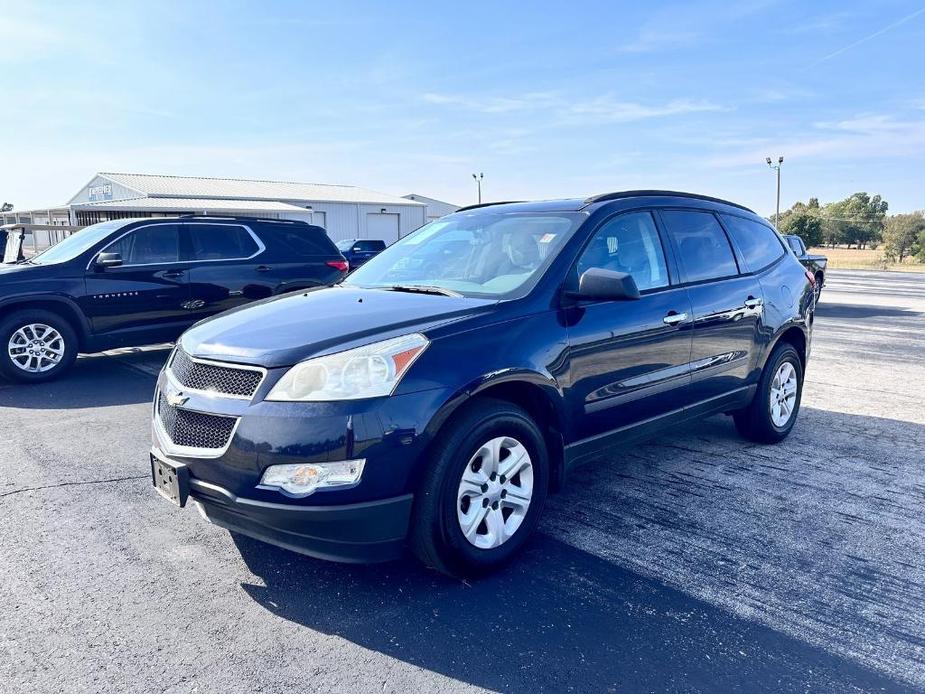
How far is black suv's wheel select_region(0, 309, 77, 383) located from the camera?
283 inches

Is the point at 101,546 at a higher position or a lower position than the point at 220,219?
lower

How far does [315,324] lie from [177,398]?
2.30 ft

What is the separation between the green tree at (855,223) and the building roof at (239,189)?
62503 millimetres

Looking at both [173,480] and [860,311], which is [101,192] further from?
[173,480]

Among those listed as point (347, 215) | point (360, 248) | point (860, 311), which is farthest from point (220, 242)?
point (347, 215)

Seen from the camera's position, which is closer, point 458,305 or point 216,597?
point 216,597

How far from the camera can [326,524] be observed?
268 centimetres

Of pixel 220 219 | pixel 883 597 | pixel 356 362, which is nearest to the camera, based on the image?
pixel 356 362

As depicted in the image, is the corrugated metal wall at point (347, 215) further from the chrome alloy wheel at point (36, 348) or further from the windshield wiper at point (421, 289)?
the windshield wiper at point (421, 289)

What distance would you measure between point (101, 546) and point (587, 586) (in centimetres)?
245

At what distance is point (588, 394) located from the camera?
11.8ft

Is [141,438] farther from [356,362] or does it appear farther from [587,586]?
[587,586]

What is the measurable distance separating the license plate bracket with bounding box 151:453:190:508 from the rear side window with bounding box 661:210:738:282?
316cm

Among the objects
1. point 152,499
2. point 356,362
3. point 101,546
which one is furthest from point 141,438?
point 356,362
